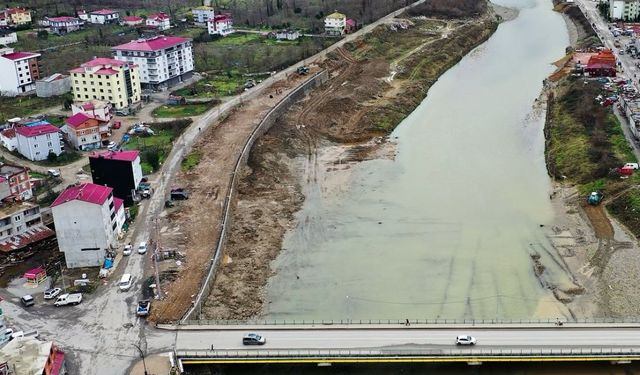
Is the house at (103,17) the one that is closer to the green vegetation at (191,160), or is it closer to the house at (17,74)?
the house at (17,74)

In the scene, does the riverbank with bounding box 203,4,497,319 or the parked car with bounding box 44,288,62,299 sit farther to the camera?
the riverbank with bounding box 203,4,497,319

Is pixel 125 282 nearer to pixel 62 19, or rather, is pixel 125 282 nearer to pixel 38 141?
pixel 38 141

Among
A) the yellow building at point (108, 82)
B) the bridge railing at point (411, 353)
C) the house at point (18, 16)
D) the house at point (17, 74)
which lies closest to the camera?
the bridge railing at point (411, 353)

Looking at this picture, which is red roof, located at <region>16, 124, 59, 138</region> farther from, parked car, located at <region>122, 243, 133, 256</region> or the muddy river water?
the muddy river water

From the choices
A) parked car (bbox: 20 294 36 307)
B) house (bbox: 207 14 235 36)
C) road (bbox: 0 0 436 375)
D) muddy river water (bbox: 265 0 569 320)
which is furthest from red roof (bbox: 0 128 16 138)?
house (bbox: 207 14 235 36)

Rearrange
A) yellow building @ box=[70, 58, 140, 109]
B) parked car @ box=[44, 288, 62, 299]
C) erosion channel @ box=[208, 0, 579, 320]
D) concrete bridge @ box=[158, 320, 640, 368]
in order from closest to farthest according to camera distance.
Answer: concrete bridge @ box=[158, 320, 640, 368] < parked car @ box=[44, 288, 62, 299] < erosion channel @ box=[208, 0, 579, 320] < yellow building @ box=[70, 58, 140, 109]

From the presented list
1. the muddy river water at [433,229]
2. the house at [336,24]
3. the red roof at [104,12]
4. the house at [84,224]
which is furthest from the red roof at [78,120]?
the red roof at [104,12]
